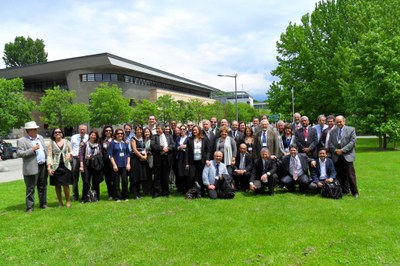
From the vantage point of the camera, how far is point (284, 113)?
A: 31797mm

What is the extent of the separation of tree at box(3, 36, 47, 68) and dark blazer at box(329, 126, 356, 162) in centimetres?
7938

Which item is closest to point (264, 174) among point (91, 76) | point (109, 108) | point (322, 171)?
point (322, 171)

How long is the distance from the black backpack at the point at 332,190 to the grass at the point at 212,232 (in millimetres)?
231

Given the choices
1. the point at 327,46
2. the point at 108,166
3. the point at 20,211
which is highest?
the point at 327,46

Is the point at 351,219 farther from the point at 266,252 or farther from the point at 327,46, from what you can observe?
the point at 327,46

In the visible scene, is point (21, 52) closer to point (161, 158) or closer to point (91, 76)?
point (91, 76)

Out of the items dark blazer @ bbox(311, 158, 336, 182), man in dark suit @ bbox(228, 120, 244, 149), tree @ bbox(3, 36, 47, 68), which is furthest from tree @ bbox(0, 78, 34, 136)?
tree @ bbox(3, 36, 47, 68)

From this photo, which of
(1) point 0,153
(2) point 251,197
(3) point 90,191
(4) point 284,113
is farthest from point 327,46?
(1) point 0,153

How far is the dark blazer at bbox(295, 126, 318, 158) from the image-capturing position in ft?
30.2

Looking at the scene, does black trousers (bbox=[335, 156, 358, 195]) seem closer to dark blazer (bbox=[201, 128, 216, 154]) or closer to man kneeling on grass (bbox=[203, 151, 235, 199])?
man kneeling on grass (bbox=[203, 151, 235, 199])

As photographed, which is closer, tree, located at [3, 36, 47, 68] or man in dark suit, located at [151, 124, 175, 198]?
man in dark suit, located at [151, 124, 175, 198]

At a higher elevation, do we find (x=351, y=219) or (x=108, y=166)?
(x=108, y=166)

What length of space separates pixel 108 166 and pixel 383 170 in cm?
1004

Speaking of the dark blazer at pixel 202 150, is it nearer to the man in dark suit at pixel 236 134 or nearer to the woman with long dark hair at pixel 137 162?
the woman with long dark hair at pixel 137 162
